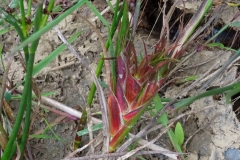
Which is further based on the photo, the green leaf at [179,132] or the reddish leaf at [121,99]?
the green leaf at [179,132]

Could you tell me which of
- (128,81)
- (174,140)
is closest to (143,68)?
(128,81)

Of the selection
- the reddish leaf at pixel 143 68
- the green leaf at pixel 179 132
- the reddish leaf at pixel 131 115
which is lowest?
the green leaf at pixel 179 132

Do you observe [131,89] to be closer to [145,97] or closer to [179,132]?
[145,97]

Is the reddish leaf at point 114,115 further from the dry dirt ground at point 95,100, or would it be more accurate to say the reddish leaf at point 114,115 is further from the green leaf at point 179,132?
the green leaf at point 179,132

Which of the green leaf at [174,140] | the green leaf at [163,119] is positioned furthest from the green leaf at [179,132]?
the green leaf at [163,119]

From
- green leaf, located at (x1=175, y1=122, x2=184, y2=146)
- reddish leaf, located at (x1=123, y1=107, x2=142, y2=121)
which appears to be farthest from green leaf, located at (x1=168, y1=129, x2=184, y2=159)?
reddish leaf, located at (x1=123, y1=107, x2=142, y2=121)

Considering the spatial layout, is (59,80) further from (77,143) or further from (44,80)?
(77,143)
